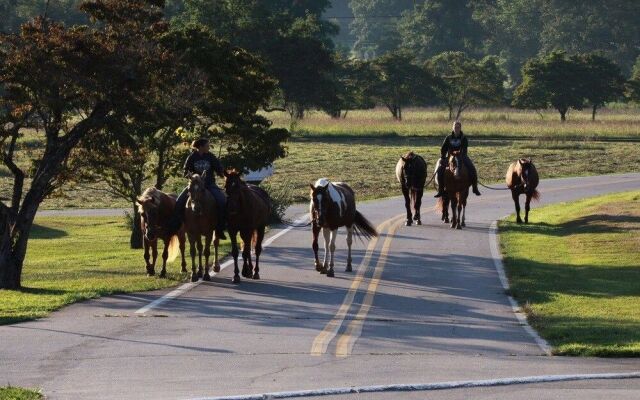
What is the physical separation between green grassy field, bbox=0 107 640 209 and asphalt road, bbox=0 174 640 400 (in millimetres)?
14327

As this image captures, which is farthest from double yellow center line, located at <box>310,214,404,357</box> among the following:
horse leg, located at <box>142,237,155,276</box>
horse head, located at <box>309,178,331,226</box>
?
horse leg, located at <box>142,237,155,276</box>

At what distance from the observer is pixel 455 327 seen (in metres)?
18.5

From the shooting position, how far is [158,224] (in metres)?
24.4

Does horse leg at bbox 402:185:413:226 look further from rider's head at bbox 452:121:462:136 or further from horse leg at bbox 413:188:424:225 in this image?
rider's head at bbox 452:121:462:136

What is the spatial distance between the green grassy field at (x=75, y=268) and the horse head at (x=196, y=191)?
1.52m

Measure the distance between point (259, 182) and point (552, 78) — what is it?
63.4 meters

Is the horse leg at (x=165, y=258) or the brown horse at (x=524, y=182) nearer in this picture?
the horse leg at (x=165, y=258)

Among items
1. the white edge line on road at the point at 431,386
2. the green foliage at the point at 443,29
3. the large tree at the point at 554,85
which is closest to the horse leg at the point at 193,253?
the white edge line on road at the point at 431,386

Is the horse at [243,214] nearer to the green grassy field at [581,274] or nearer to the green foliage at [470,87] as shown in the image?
the green grassy field at [581,274]

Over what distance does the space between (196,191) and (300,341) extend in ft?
20.9

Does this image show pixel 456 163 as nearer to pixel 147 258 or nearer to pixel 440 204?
pixel 440 204

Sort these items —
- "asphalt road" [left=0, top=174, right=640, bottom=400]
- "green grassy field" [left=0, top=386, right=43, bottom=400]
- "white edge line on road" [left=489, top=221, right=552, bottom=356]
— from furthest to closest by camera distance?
"white edge line on road" [left=489, top=221, right=552, bottom=356]
"asphalt road" [left=0, top=174, right=640, bottom=400]
"green grassy field" [left=0, top=386, right=43, bottom=400]

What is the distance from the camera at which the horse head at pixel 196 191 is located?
22395 millimetres

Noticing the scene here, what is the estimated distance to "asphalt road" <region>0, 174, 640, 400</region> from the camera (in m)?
13.6
